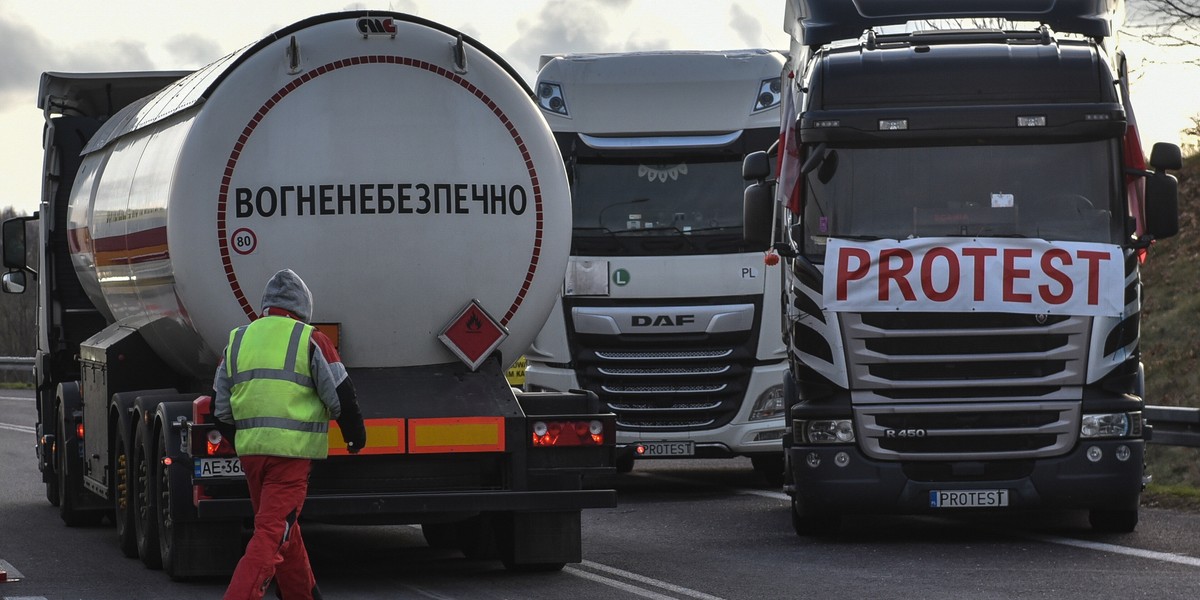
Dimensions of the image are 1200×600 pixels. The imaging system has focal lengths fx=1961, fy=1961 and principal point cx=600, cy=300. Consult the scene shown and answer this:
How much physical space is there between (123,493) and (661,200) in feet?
18.2

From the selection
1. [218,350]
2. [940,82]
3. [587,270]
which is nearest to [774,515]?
[587,270]

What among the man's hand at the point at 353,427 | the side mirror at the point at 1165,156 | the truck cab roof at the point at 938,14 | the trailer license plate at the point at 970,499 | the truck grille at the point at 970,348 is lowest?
the trailer license plate at the point at 970,499

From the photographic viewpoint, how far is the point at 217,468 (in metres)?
10.8

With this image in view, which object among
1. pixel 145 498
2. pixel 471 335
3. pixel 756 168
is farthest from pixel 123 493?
pixel 756 168

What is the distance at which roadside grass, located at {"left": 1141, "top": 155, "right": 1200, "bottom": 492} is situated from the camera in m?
22.3

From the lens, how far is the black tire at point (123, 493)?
12.8 m

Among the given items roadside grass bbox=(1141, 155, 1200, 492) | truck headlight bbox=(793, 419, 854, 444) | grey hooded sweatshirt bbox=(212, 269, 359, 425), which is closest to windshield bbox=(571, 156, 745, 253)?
truck headlight bbox=(793, 419, 854, 444)

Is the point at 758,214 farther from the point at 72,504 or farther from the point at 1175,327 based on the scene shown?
the point at 1175,327

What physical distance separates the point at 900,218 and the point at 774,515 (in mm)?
3303

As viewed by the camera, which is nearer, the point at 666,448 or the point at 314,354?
the point at 314,354

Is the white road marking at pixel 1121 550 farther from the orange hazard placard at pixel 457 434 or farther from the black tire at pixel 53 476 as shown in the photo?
the black tire at pixel 53 476

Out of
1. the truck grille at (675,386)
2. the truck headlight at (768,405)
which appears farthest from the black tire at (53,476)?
the truck headlight at (768,405)

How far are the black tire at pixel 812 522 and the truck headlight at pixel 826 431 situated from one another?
474 mm

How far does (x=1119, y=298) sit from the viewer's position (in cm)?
1244
